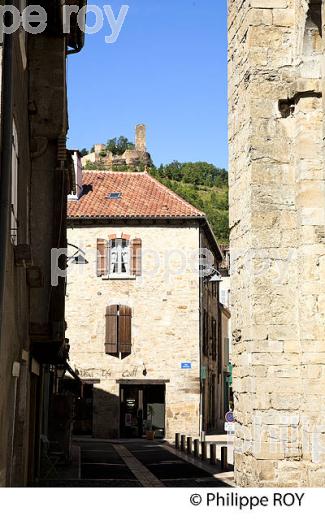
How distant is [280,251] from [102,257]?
69.2 ft

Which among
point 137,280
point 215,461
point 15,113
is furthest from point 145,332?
point 15,113

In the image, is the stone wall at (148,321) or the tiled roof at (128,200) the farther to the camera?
the tiled roof at (128,200)

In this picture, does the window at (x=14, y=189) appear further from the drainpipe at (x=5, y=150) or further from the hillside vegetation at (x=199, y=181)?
the hillside vegetation at (x=199, y=181)

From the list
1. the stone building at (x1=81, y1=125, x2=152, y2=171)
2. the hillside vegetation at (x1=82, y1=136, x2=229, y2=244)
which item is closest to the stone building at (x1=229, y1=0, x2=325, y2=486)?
the hillside vegetation at (x1=82, y1=136, x2=229, y2=244)

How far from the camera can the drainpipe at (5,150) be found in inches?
253

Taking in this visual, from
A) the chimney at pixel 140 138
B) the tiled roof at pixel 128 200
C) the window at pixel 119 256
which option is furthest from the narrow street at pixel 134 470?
the chimney at pixel 140 138

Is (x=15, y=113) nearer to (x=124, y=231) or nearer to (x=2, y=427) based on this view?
(x=2, y=427)

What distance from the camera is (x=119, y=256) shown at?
99.3 feet

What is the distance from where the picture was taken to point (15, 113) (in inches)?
332

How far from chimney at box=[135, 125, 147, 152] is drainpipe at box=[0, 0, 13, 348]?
88.3 m

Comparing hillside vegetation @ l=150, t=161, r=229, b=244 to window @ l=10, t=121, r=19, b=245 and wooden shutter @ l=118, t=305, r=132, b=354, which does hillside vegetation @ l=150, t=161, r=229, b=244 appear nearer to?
wooden shutter @ l=118, t=305, r=132, b=354

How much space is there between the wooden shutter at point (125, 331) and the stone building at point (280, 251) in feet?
64.8

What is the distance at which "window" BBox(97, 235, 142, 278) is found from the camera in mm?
29984

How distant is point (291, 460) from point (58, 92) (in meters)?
5.36
